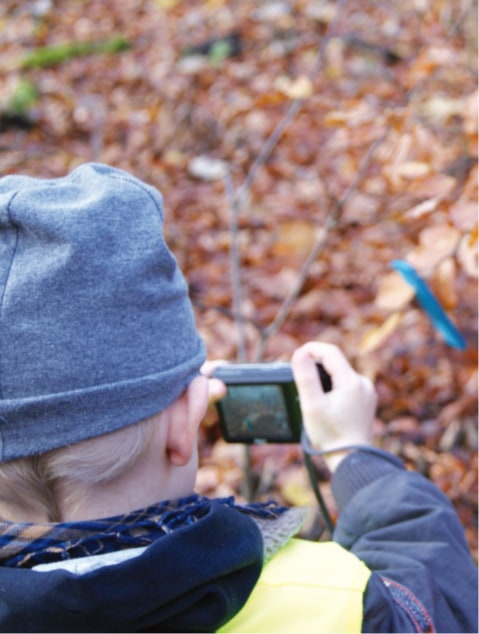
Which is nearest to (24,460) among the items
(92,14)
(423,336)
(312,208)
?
(423,336)

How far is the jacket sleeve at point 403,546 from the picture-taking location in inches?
39.6

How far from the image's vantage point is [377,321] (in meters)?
3.08

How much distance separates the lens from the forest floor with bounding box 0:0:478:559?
7.14 feet

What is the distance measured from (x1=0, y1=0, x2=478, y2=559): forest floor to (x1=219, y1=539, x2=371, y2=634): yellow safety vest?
0.81 meters

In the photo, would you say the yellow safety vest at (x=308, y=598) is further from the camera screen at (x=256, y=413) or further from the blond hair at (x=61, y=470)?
the camera screen at (x=256, y=413)

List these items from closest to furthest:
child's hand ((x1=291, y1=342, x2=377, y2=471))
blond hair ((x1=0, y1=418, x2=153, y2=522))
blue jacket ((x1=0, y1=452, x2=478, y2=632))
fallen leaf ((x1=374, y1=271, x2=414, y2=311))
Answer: blue jacket ((x1=0, y1=452, x2=478, y2=632))
blond hair ((x1=0, y1=418, x2=153, y2=522))
child's hand ((x1=291, y1=342, x2=377, y2=471))
fallen leaf ((x1=374, y1=271, x2=414, y2=311))

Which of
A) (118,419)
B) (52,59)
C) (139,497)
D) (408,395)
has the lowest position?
(52,59)

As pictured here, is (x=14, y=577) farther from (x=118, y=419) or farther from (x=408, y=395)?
(x=408, y=395)

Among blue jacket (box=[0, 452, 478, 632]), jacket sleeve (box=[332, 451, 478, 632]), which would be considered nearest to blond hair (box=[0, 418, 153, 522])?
blue jacket (box=[0, 452, 478, 632])

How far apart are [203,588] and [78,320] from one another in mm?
372

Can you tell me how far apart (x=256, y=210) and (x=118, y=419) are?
3748 mm

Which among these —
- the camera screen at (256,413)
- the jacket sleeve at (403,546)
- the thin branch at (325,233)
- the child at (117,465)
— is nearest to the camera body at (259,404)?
the camera screen at (256,413)

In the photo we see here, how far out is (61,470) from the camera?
0.87 m

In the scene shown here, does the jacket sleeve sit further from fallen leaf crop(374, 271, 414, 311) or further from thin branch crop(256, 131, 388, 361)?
thin branch crop(256, 131, 388, 361)
